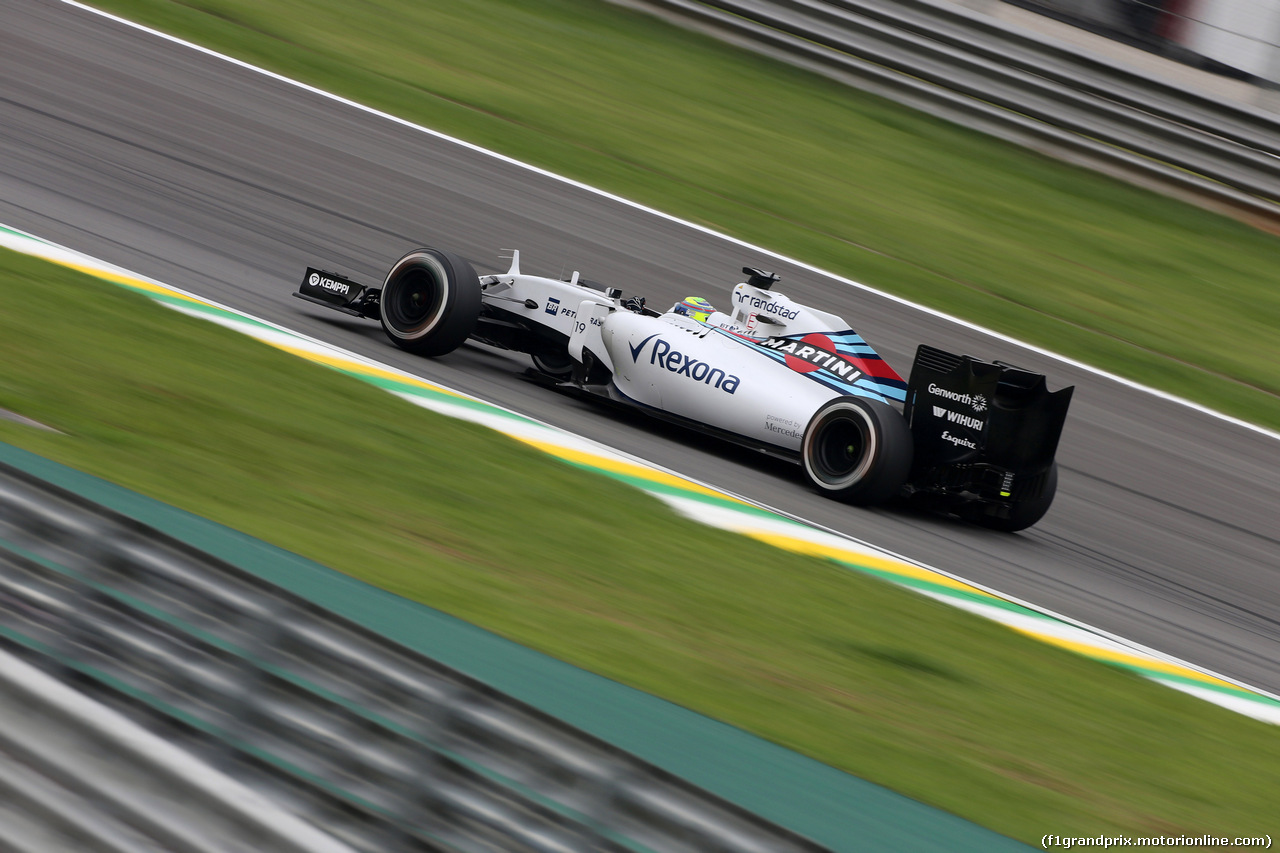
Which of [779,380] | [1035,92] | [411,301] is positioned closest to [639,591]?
[779,380]

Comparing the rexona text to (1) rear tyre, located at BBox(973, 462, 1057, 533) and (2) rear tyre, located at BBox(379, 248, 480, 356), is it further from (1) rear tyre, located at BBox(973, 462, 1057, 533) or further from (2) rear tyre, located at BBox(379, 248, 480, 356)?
(1) rear tyre, located at BBox(973, 462, 1057, 533)

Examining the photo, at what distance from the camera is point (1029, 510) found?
26.7 ft

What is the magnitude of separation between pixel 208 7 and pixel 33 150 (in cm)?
486

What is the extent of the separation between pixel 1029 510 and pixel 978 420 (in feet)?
2.32

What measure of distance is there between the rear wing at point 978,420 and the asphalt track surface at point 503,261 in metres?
0.37

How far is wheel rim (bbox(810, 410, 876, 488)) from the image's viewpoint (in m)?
7.81

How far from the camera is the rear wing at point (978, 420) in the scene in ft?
25.4

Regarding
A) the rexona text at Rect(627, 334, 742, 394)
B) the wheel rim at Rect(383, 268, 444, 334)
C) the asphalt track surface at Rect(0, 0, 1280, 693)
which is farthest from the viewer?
the wheel rim at Rect(383, 268, 444, 334)

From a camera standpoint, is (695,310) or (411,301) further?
(411,301)

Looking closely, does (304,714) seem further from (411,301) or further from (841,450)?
(411,301)

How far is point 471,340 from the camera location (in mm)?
10156

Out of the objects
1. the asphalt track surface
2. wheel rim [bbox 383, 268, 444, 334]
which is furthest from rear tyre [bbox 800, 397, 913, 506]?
wheel rim [bbox 383, 268, 444, 334]

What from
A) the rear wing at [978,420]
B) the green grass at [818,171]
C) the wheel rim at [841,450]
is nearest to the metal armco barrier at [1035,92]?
the green grass at [818,171]

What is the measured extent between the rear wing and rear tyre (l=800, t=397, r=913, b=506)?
204mm
